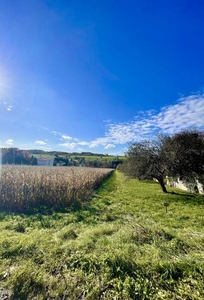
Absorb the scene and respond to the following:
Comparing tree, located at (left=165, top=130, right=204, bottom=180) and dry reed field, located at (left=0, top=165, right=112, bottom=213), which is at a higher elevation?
tree, located at (left=165, top=130, right=204, bottom=180)

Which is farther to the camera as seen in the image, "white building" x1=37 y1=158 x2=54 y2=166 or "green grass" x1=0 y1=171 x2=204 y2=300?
"white building" x1=37 y1=158 x2=54 y2=166

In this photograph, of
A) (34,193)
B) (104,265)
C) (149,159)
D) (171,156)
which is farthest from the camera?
(149,159)

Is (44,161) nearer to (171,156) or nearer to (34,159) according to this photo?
(34,159)

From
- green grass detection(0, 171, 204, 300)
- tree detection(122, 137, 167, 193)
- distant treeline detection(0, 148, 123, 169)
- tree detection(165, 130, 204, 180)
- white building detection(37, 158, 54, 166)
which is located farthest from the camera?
white building detection(37, 158, 54, 166)

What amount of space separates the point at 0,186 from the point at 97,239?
213 inches

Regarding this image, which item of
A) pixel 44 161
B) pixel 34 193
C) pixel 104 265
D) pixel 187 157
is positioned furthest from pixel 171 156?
pixel 44 161

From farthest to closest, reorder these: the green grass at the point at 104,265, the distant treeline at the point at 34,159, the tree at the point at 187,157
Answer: the distant treeline at the point at 34,159
the tree at the point at 187,157
the green grass at the point at 104,265

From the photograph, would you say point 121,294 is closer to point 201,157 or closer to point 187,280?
point 187,280

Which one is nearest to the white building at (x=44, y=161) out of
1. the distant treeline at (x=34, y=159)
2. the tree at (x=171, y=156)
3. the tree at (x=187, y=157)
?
the distant treeline at (x=34, y=159)

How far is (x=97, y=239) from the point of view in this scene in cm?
368

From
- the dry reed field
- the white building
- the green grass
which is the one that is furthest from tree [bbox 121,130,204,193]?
the white building

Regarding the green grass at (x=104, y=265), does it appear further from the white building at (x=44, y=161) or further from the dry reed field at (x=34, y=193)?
the white building at (x=44, y=161)

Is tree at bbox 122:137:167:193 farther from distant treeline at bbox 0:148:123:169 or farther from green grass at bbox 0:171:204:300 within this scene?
distant treeline at bbox 0:148:123:169

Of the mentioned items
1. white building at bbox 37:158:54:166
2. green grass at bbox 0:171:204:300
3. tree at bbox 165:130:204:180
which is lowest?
green grass at bbox 0:171:204:300
